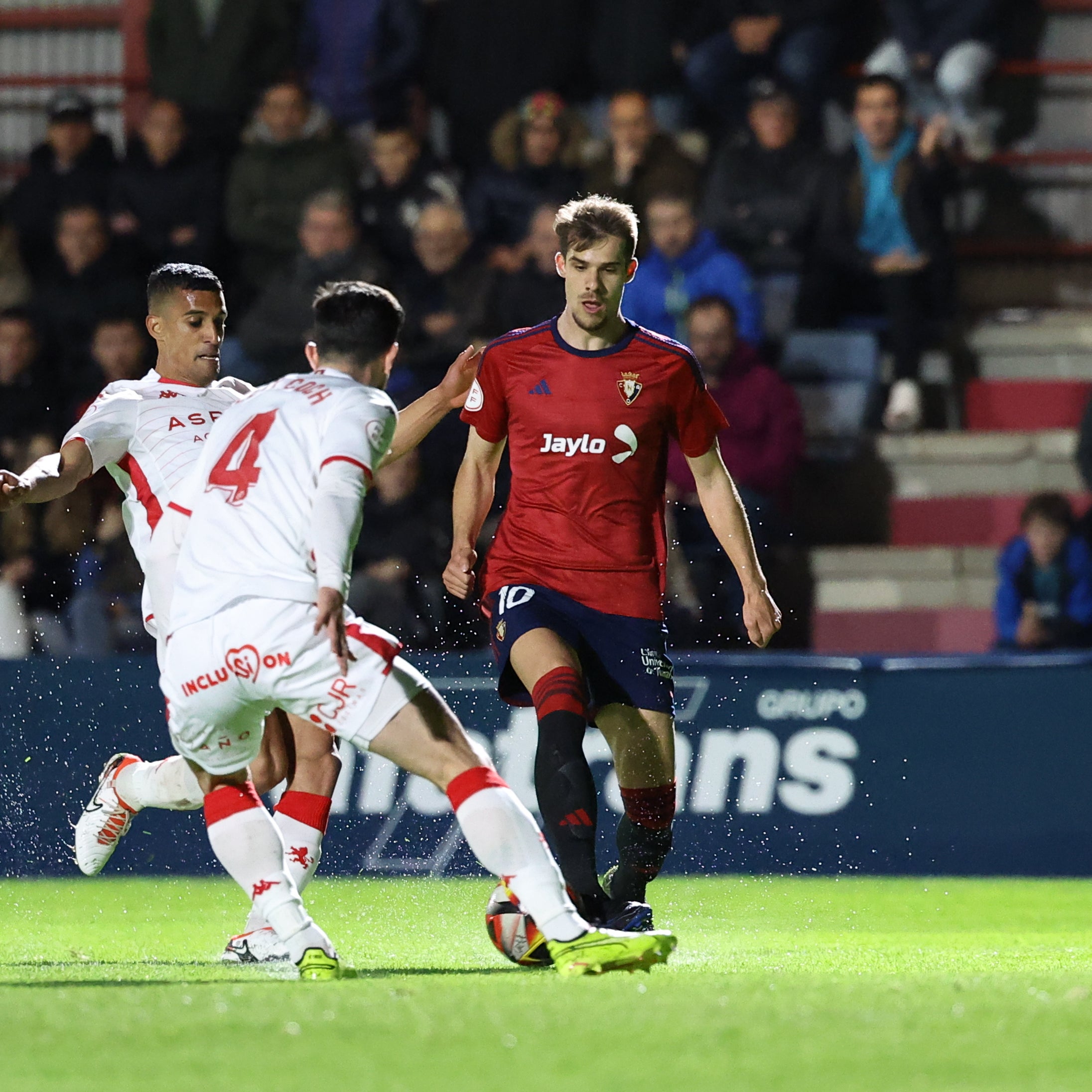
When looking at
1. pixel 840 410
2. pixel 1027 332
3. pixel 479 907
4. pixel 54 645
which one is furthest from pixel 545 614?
pixel 1027 332

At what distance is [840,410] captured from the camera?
13.8 meters

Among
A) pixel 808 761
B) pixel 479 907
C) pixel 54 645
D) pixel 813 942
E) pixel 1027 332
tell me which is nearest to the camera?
pixel 813 942

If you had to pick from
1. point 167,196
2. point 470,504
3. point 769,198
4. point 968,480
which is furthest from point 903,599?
point 470,504

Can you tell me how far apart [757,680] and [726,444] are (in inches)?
97.8

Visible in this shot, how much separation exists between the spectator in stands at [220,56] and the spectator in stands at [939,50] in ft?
13.9

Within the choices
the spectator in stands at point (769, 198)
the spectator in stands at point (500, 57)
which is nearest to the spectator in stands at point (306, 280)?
the spectator in stands at point (500, 57)

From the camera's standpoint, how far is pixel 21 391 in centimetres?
1332

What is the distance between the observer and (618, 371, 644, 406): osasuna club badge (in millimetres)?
6680

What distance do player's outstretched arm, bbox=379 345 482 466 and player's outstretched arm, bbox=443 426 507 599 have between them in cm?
14

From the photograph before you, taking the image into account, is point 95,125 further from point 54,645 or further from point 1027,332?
point 1027,332

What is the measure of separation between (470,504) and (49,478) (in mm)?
1469

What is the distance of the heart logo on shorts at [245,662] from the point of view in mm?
5355

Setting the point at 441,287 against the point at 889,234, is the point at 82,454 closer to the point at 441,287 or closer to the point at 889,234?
the point at 441,287

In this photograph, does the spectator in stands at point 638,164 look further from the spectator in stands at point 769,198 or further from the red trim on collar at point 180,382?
the red trim on collar at point 180,382
